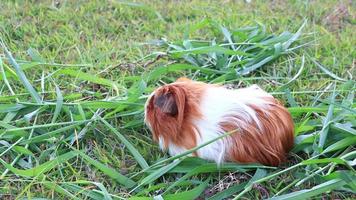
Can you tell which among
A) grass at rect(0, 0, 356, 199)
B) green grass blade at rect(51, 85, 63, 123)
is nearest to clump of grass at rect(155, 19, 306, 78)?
grass at rect(0, 0, 356, 199)

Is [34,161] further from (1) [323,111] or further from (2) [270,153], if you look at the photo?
(1) [323,111]

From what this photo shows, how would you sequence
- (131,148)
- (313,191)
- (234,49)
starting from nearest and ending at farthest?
(313,191) < (131,148) < (234,49)

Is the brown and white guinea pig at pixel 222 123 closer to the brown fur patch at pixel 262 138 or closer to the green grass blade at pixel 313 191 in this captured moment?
the brown fur patch at pixel 262 138

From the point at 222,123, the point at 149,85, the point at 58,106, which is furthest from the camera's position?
the point at 149,85

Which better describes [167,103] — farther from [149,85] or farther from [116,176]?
[149,85]

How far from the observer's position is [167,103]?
1923mm

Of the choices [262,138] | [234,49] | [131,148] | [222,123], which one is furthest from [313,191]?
[234,49]

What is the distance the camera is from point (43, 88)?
237 centimetres

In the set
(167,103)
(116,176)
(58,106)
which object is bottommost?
(116,176)

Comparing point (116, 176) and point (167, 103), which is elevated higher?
point (167, 103)

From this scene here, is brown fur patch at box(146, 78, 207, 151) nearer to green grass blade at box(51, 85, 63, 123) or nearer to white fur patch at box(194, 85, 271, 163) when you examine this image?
white fur patch at box(194, 85, 271, 163)

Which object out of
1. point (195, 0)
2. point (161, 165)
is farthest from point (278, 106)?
point (195, 0)

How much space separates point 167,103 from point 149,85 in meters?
0.52

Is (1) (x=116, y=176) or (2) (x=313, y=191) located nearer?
(2) (x=313, y=191)
